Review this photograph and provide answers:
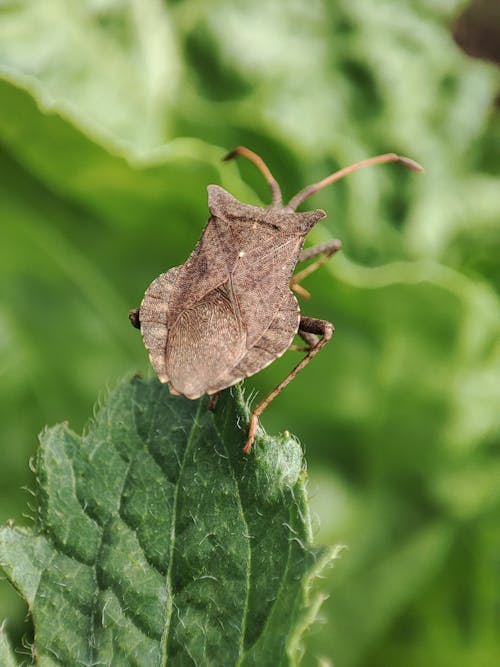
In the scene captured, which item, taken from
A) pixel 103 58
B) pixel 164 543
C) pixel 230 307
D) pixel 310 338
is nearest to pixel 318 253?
pixel 310 338

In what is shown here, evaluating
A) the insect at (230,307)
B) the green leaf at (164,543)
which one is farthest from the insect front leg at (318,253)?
the green leaf at (164,543)

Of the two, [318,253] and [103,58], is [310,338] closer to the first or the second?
[318,253]

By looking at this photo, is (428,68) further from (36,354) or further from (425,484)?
(36,354)

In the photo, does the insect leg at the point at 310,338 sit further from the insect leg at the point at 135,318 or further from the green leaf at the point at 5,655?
the green leaf at the point at 5,655

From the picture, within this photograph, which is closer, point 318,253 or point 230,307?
point 230,307

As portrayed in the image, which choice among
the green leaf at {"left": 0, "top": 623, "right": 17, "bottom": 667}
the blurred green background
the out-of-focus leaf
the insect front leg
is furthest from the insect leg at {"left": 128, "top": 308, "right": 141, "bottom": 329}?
the out-of-focus leaf

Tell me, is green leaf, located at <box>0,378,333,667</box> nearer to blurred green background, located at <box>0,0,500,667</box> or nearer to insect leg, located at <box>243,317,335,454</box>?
insect leg, located at <box>243,317,335,454</box>
